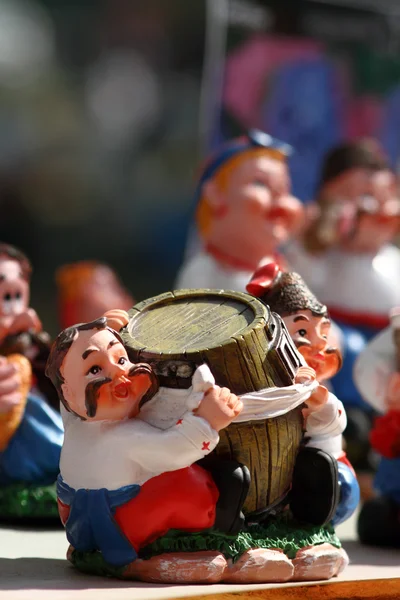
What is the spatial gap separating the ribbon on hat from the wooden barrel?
204mm

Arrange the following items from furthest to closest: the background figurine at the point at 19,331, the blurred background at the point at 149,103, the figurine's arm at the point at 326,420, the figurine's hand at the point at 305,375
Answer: the blurred background at the point at 149,103, the background figurine at the point at 19,331, the figurine's arm at the point at 326,420, the figurine's hand at the point at 305,375

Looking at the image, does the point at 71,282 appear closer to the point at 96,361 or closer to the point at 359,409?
the point at 359,409

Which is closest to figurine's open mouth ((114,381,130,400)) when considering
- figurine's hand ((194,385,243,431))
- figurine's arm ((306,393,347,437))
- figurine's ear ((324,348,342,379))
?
figurine's hand ((194,385,243,431))

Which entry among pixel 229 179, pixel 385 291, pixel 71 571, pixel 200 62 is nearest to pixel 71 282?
pixel 229 179

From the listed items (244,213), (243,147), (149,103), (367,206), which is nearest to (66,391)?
(244,213)

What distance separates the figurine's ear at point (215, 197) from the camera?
17.5 ft

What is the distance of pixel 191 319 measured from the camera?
326 cm

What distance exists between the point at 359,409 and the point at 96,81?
326 centimetres

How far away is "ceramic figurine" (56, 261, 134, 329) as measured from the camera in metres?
5.96

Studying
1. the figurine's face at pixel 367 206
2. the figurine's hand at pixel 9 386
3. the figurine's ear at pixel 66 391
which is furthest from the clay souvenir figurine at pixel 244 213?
the figurine's ear at pixel 66 391

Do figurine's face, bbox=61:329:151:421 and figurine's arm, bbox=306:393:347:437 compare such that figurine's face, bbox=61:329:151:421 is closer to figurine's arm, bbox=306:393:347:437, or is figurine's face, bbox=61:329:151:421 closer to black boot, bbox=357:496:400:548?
figurine's arm, bbox=306:393:347:437

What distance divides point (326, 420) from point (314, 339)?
276 mm

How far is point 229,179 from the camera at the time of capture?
534cm

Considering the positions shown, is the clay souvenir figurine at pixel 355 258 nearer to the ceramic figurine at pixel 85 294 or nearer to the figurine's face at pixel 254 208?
the figurine's face at pixel 254 208
